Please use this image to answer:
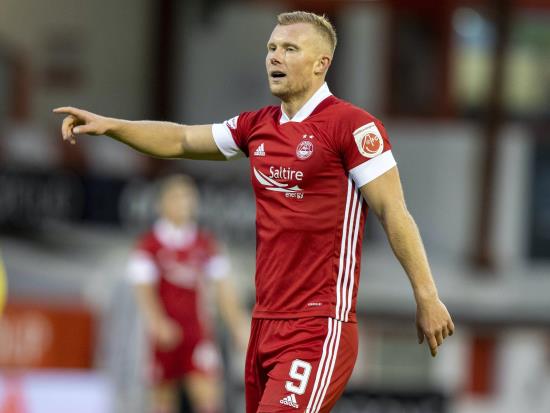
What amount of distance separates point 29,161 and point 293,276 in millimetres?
11145

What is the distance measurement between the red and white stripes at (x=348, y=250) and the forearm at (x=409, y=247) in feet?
0.62

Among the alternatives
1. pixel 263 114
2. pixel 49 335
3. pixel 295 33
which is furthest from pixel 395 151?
pixel 295 33

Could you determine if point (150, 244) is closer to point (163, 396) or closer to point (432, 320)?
point (163, 396)

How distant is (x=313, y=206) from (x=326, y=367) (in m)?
0.58

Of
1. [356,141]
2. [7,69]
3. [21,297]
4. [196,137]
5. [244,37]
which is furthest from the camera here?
[244,37]

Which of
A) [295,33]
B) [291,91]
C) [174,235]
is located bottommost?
[174,235]

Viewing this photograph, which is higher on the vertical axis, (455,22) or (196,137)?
(455,22)

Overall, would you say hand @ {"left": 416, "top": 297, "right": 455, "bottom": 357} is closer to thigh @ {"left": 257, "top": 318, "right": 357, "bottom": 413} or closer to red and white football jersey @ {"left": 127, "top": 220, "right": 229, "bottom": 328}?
thigh @ {"left": 257, "top": 318, "right": 357, "bottom": 413}

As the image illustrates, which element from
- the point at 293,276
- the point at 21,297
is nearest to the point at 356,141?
the point at 293,276

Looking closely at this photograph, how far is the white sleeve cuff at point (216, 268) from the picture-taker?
9.99 m

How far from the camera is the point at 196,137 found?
17.6 ft

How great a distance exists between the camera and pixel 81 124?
523cm

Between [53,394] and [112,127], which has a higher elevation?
[112,127]

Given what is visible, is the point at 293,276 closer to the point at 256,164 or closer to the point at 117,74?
the point at 256,164
